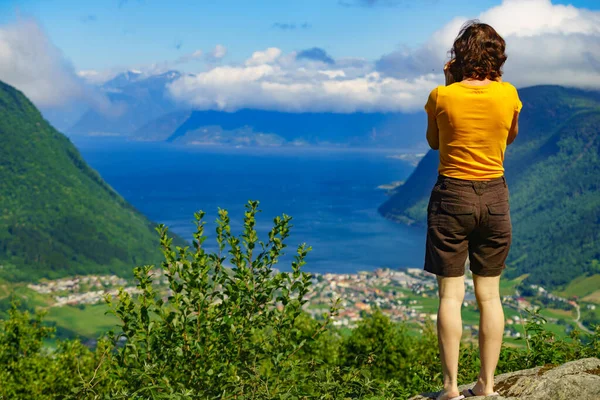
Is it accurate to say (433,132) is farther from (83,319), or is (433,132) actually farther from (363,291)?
(363,291)

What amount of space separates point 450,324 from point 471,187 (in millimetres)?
911

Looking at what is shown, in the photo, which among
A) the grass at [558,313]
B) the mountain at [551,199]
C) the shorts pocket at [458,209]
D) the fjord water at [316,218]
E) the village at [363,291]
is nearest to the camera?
the shorts pocket at [458,209]

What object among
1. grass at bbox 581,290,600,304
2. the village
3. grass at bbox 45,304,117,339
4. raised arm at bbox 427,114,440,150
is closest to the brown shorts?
raised arm at bbox 427,114,440,150

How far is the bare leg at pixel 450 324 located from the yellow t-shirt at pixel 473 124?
72 centimetres

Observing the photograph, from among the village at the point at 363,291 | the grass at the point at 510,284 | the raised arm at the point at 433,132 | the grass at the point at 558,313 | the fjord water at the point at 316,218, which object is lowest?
the grass at the point at 558,313

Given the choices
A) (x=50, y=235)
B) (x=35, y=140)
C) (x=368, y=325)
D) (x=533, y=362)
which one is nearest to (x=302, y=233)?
(x=50, y=235)

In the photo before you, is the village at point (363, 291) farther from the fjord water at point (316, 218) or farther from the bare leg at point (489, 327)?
the bare leg at point (489, 327)

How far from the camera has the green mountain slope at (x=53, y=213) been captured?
10544 cm

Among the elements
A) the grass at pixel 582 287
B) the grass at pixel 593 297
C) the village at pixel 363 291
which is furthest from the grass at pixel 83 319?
the grass at pixel 582 287

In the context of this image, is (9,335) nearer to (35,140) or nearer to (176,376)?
(176,376)

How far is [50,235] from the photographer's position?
11225cm

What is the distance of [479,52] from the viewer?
388cm

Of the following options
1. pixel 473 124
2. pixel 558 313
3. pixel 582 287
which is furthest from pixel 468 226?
pixel 582 287

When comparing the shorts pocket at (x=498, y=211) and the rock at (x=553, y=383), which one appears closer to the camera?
the rock at (x=553, y=383)
